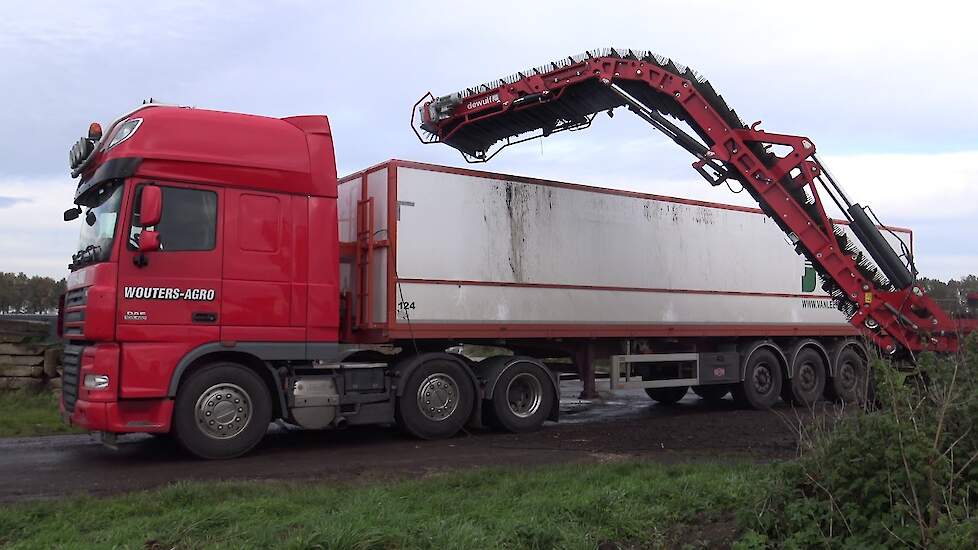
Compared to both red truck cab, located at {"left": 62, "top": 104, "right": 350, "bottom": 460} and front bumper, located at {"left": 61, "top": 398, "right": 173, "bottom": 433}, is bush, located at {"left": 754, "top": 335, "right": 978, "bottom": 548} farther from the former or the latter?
front bumper, located at {"left": 61, "top": 398, "right": 173, "bottom": 433}

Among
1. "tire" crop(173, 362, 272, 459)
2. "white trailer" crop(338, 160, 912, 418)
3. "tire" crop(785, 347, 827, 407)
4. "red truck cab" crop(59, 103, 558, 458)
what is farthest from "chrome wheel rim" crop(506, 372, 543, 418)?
"tire" crop(785, 347, 827, 407)

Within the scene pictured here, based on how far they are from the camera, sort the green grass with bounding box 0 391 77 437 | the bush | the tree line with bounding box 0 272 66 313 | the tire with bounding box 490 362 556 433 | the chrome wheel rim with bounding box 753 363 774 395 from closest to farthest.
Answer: the bush → the tire with bounding box 490 362 556 433 → the green grass with bounding box 0 391 77 437 → the chrome wheel rim with bounding box 753 363 774 395 → the tree line with bounding box 0 272 66 313

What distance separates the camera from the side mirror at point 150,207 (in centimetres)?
786

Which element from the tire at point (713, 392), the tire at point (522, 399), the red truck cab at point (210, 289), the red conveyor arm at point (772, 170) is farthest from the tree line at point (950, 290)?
the red truck cab at point (210, 289)

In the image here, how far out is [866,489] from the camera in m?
4.61

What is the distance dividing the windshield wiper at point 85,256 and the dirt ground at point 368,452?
199 cm

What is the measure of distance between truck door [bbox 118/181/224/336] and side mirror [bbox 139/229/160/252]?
0.20 m

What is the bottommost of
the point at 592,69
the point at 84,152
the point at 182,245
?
the point at 182,245

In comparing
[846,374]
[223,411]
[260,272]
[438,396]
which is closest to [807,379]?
[846,374]

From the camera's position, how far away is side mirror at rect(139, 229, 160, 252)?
25.7 feet

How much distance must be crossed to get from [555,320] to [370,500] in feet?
18.0

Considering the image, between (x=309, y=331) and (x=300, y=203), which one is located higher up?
(x=300, y=203)

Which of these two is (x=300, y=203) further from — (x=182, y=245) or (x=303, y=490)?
(x=303, y=490)

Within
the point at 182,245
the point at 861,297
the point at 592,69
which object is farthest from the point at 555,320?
the point at 182,245
